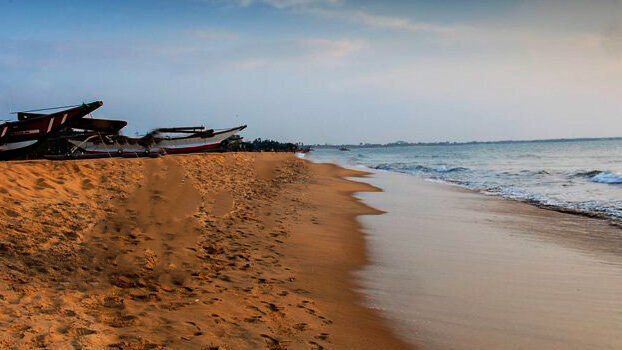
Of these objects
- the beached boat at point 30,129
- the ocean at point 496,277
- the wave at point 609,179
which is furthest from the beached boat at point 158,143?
the wave at point 609,179

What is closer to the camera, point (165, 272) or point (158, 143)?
point (165, 272)

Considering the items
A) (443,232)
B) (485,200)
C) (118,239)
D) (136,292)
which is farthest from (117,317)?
(485,200)

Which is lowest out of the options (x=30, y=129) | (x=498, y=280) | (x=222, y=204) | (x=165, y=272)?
(x=498, y=280)

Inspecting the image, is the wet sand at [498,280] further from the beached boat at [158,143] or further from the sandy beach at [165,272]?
the beached boat at [158,143]

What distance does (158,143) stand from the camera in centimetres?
2503

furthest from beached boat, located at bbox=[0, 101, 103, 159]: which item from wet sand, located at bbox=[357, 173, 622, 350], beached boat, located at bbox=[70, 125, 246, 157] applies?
wet sand, located at bbox=[357, 173, 622, 350]

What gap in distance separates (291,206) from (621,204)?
11820 millimetres

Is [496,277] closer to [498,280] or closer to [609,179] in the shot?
[498,280]

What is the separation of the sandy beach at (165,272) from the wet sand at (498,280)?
54cm

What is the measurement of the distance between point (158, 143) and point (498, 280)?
22.8 metres

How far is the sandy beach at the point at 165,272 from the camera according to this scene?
3814 millimetres

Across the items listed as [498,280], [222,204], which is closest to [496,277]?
[498,280]

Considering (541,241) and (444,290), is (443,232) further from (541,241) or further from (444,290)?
(444,290)

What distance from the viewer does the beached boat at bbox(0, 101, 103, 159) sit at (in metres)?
14.5
